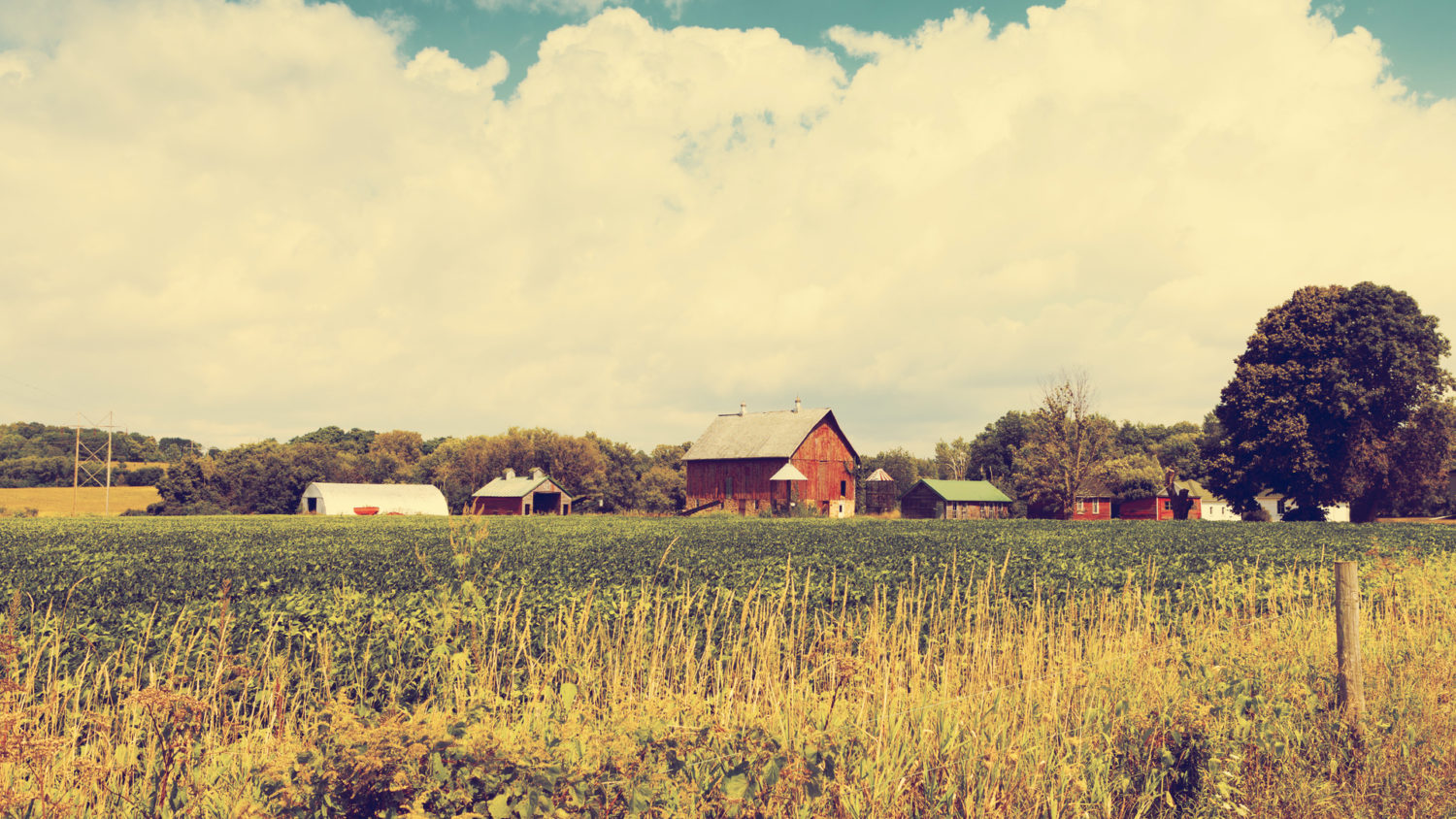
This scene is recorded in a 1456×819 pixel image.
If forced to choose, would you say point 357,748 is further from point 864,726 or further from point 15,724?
point 864,726

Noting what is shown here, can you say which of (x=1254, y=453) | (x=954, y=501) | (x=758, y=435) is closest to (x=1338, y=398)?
(x=1254, y=453)

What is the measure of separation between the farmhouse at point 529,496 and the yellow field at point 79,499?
32.5m

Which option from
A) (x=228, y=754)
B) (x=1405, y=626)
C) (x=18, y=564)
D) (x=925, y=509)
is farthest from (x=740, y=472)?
(x=228, y=754)

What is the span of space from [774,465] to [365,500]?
39843 millimetres

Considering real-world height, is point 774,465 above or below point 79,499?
above

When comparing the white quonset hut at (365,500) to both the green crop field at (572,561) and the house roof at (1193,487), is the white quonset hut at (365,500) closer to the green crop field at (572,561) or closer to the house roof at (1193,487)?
the green crop field at (572,561)

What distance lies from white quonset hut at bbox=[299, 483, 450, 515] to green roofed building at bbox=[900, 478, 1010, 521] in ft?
140

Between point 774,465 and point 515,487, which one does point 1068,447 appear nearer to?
point 774,465

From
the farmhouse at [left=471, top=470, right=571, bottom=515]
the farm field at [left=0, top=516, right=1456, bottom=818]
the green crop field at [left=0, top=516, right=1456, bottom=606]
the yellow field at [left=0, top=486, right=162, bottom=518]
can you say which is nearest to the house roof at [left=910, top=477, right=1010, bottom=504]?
the farmhouse at [left=471, top=470, right=571, bottom=515]

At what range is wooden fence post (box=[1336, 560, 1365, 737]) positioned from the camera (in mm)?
5695

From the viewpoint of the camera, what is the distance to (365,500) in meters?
74.8

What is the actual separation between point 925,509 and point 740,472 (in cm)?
2099

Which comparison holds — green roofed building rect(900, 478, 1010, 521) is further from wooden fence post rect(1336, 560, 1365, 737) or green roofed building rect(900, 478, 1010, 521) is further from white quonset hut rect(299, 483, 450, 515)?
wooden fence post rect(1336, 560, 1365, 737)

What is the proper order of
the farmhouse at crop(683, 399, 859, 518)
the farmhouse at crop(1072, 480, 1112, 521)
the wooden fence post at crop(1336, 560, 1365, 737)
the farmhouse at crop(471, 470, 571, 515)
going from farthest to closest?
the farmhouse at crop(471, 470, 571, 515) → the farmhouse at crop(1072, 480, 1112, 521) → the farmhouse at crop(683, 399, 859, 518) → the wooden fence post at crop(1336, 560, 1365, 737)
